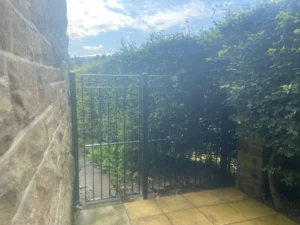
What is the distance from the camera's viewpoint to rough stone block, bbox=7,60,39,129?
64cm

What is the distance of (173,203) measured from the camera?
2.95 m

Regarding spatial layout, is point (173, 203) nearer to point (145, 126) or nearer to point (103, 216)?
point (103, 216)

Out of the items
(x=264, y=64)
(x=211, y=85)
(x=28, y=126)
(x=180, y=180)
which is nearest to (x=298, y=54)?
(x=264, y=64)

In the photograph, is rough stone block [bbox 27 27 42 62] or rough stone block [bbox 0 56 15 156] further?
rough stone block [bbox 27 27 42 62]

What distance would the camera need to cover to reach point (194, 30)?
11.6 ft

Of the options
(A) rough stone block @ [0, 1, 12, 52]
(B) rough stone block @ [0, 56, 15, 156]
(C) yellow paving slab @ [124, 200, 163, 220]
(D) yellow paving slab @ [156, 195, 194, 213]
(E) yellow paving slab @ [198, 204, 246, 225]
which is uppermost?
(A) rough stone block @ [0, 1, 12, 52]

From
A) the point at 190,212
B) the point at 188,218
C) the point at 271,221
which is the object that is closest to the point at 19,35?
the point at 188,218

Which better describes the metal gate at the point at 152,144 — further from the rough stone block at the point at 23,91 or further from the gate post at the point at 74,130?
the rough stone block at the point at 23,91

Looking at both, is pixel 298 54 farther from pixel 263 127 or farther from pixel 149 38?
pixel 149 38

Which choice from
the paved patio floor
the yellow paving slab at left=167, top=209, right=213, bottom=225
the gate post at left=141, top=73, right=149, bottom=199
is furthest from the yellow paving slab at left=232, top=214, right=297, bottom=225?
the gate post at left=141, top=73, right=149, bottom=199

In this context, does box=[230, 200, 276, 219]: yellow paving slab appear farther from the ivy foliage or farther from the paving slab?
the paving slab

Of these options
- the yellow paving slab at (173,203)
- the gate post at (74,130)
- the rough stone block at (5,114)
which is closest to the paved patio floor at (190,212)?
the yellow paving slab at (173,203)

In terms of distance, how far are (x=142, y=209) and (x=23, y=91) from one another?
2494 mm

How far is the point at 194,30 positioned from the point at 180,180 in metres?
2.53
